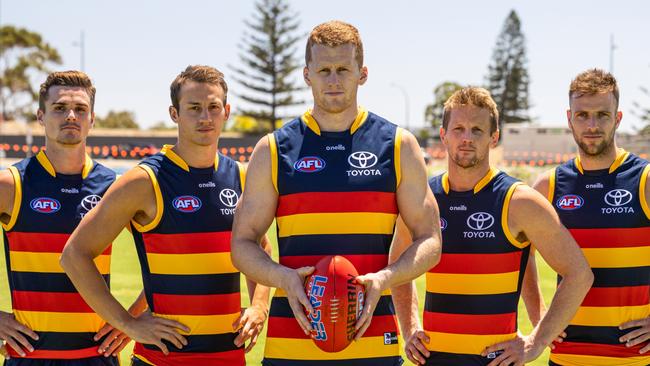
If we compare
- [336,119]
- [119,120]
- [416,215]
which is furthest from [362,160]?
[119,120]

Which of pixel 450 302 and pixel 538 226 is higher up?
pixel 538 226

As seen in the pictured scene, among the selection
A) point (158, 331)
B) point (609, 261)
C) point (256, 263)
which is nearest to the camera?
point (256, 263)

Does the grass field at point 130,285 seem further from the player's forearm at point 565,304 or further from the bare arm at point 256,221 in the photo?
the bare arm at point 256,221

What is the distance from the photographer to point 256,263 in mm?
3422

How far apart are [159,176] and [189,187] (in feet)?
0.53

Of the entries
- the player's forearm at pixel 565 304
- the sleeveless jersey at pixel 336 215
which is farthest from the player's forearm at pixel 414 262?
the player's forearm at pixel 565 304

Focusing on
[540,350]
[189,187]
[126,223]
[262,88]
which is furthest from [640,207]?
[262,88]

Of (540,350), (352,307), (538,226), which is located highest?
(538,226)

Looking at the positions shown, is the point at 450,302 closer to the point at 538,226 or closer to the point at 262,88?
the point at 538,226

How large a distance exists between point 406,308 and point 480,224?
609mm

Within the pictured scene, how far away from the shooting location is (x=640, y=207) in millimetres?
4293

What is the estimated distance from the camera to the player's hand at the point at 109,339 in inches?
164

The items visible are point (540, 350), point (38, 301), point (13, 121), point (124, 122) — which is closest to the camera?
point (540, 350)

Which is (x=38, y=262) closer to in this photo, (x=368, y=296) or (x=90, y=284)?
(x=90, y=284)
